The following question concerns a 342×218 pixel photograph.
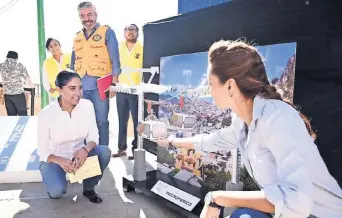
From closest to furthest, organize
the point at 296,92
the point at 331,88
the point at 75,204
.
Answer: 1. the point at 331,88
2. the point at 296,92
3. the point at 75,204

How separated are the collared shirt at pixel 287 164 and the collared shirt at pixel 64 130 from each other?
1.51 metres

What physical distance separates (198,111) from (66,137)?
0.98 metres

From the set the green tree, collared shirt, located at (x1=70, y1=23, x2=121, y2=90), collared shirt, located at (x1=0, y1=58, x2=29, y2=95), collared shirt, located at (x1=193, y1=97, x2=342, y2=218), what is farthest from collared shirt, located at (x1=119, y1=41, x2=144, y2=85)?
collared shirt, located at (x1=193, y1=97, x2=342, y2=218)

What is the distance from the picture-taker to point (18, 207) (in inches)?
88.7

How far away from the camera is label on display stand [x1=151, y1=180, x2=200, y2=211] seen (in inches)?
78.8

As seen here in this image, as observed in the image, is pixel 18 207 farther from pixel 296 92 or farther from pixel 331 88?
pixel 331 88

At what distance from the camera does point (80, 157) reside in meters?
2.24

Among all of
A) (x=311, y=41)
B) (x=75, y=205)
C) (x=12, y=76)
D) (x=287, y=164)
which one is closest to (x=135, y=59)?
(x=75, y=205)

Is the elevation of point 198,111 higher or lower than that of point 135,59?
lower

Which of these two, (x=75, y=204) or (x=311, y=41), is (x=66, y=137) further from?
(x=311, y=41)

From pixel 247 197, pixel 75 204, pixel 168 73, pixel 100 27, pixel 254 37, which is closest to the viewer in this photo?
pixel 247 197

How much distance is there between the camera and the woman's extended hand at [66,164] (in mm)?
2205

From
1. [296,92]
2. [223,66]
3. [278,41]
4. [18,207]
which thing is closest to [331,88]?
[296,92]

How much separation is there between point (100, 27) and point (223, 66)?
231cm
